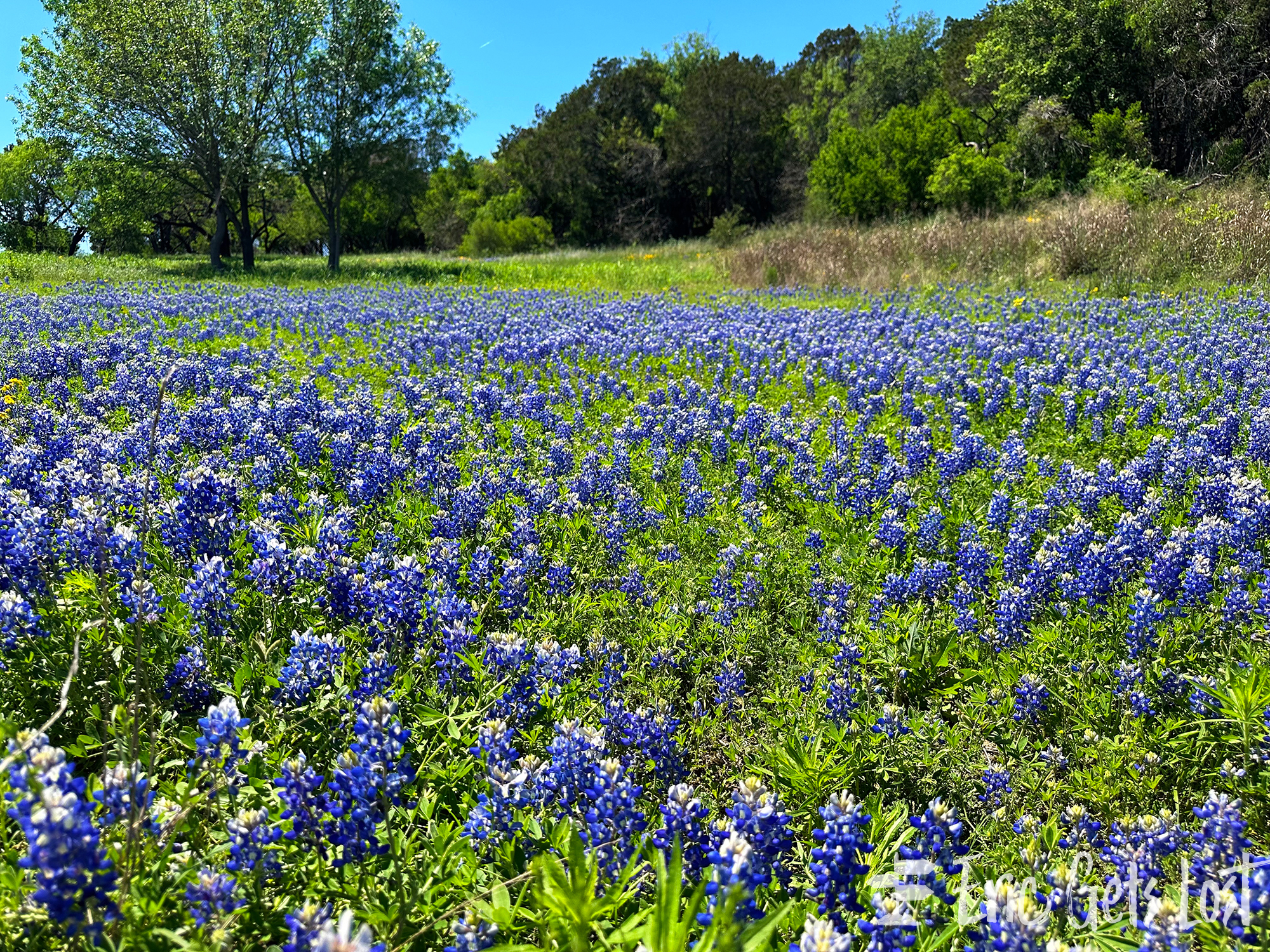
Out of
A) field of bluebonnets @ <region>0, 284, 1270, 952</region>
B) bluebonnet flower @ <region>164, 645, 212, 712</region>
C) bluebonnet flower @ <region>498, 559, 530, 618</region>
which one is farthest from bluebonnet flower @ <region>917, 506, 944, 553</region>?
bluebonnet flower @ <region>164, 645, 212, 712</region>

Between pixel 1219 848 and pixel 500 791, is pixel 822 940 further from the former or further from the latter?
pixel 1219 848

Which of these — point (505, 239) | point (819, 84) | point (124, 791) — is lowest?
point (124, 791)

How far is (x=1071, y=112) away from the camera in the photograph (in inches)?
1080

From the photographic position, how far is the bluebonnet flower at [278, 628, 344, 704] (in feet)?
7.79

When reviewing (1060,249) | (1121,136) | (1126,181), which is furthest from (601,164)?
(1060,249)

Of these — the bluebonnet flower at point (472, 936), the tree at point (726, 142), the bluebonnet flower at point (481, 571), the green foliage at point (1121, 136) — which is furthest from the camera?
the tree at point (726, 142)

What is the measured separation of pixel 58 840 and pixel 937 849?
201cm

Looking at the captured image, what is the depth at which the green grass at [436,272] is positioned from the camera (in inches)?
758

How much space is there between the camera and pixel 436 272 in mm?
25453

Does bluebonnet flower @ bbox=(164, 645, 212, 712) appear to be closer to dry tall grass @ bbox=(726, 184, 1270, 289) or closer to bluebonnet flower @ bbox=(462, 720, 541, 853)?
bluebonnet flower @ bbox=(462, 720, 541, 853)

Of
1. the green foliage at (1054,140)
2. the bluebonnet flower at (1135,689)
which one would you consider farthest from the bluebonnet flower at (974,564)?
the green foliage at (1054,140)

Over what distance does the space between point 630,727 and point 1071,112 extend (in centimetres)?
3306

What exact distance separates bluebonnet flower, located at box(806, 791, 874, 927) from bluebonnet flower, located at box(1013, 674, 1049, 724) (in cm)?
119

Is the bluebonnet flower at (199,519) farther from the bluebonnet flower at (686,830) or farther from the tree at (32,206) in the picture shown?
the tree at (32,206)
